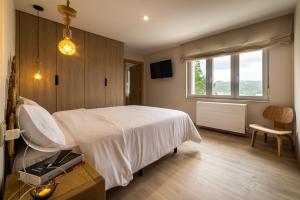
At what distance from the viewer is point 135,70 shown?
601cm

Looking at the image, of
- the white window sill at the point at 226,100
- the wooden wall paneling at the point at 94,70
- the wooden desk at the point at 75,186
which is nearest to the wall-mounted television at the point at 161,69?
the white window sill at the point at 226,100

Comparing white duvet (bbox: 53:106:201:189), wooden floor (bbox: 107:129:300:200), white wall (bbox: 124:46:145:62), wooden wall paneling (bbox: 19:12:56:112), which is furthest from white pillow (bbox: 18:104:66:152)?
white wall (bbox: 124:46:145:62)

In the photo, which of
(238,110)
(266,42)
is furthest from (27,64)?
(266,42)

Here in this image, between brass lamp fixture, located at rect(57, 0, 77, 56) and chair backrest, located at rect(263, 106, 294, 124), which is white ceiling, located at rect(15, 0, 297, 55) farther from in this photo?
chair backrest, located at rect(263, 106, 294, 124)

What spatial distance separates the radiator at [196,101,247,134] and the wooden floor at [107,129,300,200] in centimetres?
68

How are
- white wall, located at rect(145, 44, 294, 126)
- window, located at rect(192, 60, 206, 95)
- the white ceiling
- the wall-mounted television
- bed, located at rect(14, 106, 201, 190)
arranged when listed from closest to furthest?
bed, located at rect(14, 106, 201, 190) < the white ceiling < white wall, located at rect(145, 44, 294, 126) < window, located at rect(192, 60, 206, 95) < the wall-mounted television

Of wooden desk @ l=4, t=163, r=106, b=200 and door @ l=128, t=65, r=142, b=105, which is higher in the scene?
door @ l=128, t=65, r=142, b=105

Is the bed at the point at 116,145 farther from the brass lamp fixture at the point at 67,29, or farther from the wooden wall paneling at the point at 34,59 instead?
the wooden wall paneling at the point at 34,59

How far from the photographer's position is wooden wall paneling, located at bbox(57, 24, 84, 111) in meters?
3.17

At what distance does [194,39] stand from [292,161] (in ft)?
10.9

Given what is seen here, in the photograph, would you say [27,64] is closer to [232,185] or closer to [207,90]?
[232,185]

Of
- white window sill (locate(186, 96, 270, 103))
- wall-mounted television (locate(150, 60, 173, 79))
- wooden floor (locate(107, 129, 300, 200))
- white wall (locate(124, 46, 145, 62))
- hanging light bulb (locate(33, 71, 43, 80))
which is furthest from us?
white wall (locate(124, 46, 145, 62))

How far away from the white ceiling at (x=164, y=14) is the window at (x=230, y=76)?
0.78 m

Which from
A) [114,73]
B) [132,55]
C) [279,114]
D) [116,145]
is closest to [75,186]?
[116,145]
